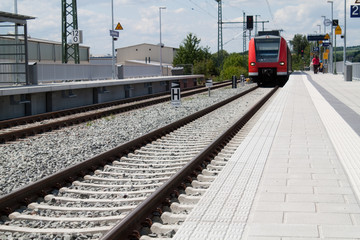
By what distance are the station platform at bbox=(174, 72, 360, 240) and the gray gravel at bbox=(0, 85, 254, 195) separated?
8.85 feet

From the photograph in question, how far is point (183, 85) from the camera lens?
41.2 m

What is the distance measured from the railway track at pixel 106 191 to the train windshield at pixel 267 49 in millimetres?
24142

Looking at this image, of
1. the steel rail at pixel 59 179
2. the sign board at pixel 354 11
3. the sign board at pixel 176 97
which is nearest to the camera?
the steel rail at pixel 59 179

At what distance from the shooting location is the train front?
111 feet

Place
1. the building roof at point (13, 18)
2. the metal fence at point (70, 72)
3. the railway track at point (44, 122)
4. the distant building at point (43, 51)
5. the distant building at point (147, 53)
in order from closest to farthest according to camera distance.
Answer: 1. the railway track at point (44, 122)
2. the building roof at point (13, 18)
3. the metal fence at point (70, 72)
4. the distant building at point (43, 51)
5. the distant building at point (147, 53)

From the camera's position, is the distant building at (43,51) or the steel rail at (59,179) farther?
the distant building at (43,51)

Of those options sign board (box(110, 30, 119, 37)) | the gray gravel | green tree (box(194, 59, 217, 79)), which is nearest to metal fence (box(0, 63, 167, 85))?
sign board (box(110, 30, 119, 37))

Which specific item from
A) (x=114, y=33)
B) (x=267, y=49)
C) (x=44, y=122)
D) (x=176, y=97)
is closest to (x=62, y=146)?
(x=44, y=122)

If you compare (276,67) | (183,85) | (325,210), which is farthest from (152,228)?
(183,85)

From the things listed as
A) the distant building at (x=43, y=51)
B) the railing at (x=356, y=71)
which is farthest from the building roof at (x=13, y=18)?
the distant building at (x=43, y=51)

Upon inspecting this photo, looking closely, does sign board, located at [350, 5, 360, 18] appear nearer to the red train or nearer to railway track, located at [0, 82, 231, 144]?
the red train

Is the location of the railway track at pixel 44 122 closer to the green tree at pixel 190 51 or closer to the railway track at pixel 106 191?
the railway track at pixel 106 191

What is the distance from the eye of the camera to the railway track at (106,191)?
516 cm

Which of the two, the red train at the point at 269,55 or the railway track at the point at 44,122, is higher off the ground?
the red train at the point at 269,55
